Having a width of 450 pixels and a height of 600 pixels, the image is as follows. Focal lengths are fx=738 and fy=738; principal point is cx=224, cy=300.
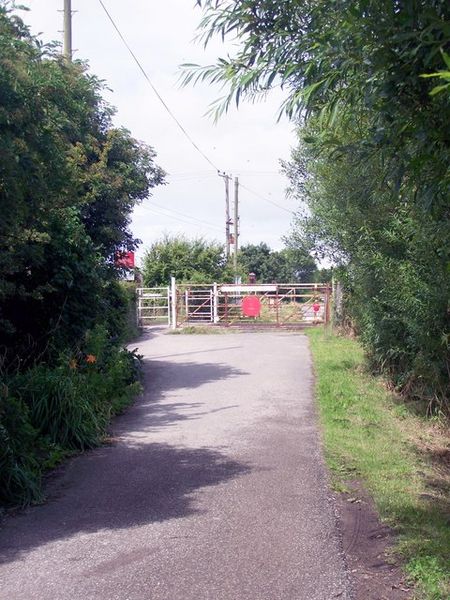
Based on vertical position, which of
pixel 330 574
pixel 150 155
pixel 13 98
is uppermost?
pixel 150 155

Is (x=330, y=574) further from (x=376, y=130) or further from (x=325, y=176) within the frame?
(x=325, y=176)

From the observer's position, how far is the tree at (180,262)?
42.2m

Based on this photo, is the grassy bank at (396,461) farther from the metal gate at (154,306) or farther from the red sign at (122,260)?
the metal gate at (154,306)

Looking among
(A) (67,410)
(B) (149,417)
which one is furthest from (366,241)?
(A) (67,410)

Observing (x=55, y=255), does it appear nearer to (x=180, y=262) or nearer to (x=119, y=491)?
(x=119, y=491)

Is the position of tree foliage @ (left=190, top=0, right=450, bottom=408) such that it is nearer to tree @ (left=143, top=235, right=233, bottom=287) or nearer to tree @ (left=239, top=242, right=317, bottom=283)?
tree @ (left=143, top=235, right=233, bottom=287)

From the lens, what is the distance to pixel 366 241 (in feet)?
41.1

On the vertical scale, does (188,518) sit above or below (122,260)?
below

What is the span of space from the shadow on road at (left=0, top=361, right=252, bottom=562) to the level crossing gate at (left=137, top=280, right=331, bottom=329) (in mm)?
20524

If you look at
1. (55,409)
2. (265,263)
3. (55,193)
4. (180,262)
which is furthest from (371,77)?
(265,263)

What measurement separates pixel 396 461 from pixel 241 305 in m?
24.2

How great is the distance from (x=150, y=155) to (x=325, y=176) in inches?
181

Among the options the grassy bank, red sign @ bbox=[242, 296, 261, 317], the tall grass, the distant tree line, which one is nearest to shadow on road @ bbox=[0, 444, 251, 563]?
the tall grass

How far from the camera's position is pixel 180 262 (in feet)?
139
